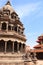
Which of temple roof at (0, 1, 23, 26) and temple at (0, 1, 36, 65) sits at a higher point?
temple roof at (0, 1, 23, 26)

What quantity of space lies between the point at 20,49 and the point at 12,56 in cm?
509

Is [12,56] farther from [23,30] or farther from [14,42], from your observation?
[23,30]

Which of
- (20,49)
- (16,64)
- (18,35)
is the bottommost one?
(16,64)

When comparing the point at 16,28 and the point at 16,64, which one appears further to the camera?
the point at 16,28

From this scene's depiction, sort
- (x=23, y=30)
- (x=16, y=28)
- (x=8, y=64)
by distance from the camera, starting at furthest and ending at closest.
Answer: (x=23, y=30) → (x=16, y=28) → (x=8, y=64)

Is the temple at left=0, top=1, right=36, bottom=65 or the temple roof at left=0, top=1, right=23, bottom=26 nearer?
the temple at left=0, top=1, right=36, bottom=65

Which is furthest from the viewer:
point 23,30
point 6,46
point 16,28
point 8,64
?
point 23,30

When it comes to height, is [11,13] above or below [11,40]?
above

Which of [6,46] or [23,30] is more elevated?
[23,30]

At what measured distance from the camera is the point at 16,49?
128 feet

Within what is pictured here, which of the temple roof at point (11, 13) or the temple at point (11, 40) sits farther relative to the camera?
the temple roof at point (11, 13)

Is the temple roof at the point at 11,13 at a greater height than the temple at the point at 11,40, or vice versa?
the temple roof at the point at 11,13

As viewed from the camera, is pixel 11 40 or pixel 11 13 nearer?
pixel 11 40

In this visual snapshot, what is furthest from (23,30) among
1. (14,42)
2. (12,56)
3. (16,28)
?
(12,56)
